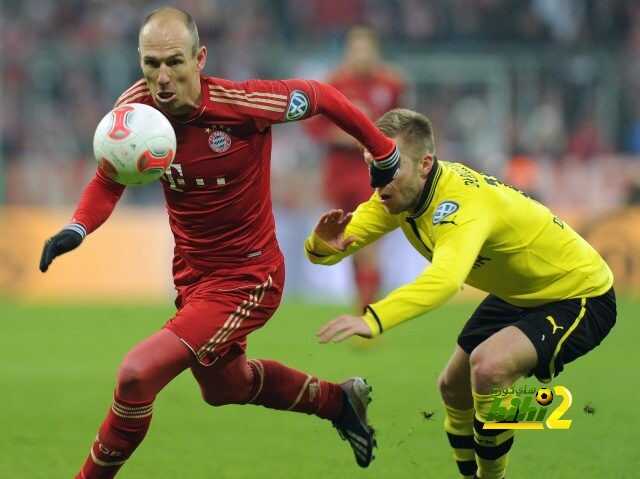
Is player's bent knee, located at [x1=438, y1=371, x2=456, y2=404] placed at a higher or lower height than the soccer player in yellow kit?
lower

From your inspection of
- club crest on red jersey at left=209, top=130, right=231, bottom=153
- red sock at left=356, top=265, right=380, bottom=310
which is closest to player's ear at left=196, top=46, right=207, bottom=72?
club crest on red jersey at left=209, top=130, right=231, bottom=153

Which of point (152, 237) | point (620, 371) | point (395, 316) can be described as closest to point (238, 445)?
point (395, 316)

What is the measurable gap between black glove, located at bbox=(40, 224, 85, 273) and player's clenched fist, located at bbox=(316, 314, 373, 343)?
3.97 ft

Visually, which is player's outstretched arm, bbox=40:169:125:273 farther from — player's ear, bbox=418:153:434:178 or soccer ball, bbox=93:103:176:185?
player's ear, bbox=418:153:434:178

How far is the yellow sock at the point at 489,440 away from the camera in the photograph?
18.1ft

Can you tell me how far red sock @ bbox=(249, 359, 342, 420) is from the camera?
6457 mm

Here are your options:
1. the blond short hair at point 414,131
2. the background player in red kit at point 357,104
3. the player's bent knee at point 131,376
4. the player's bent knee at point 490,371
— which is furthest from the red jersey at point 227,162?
the background player in red kit at point 357,104

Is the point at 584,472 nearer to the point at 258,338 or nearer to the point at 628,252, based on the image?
the point at 258,338

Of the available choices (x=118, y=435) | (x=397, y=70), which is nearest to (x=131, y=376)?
(x=118, y=435)

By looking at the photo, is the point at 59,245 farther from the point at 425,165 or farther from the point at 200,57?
the point at 425,165

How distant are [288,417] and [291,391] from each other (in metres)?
Answer: 1.80

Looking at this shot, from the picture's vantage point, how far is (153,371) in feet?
17.8

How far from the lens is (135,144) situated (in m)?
5.39

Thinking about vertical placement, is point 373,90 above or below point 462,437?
below
